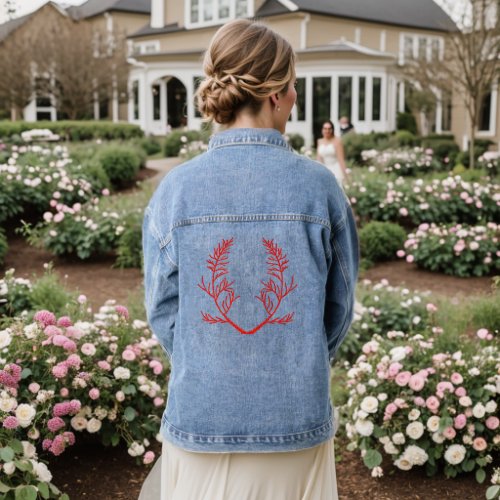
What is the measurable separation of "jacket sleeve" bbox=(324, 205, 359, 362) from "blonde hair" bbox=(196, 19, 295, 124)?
1.25 ft

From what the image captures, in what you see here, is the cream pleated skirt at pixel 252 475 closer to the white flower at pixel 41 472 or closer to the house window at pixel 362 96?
the white flower at pixel 41 472

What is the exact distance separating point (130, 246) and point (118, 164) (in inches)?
247

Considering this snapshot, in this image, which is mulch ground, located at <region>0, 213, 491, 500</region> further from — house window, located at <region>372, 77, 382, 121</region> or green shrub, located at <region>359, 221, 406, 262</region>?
house window, located at <region>372, 77, 382, 121</region>

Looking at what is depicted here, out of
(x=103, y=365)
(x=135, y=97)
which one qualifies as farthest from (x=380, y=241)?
(x=135, y=97)

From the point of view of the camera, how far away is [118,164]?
15398 millimetres

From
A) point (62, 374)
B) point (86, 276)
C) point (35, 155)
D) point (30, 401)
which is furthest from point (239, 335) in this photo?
point (35, 155)

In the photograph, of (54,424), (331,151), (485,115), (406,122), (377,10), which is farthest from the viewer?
(377,10)

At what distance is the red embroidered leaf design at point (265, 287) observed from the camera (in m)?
1.75

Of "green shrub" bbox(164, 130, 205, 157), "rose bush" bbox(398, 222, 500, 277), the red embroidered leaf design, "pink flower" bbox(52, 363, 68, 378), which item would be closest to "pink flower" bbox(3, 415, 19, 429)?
"pink flower" bbox(52, 363, 68, 378)

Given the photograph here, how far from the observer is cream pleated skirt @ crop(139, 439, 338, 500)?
70.3 inches

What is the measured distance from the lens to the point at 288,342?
5.75 feet

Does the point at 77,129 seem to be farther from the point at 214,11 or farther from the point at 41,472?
the point at 41,472

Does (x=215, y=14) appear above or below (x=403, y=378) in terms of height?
above

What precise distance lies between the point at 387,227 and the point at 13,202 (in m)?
5.34
